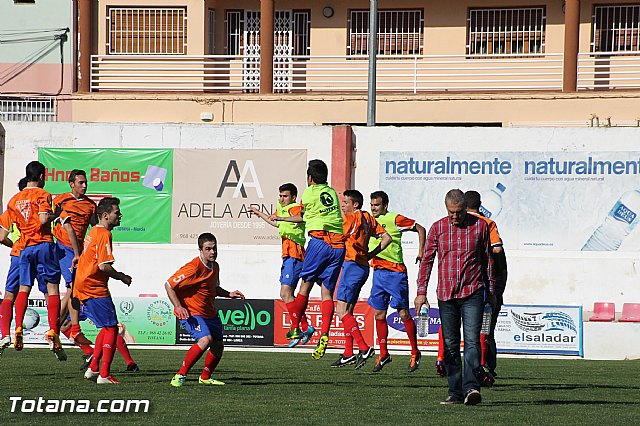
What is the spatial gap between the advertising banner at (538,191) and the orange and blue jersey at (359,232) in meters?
9.82

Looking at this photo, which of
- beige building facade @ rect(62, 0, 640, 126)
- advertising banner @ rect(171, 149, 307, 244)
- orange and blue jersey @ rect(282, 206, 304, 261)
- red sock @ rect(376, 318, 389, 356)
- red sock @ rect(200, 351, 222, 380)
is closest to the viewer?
red sock @ rect(200, 351, 222, 380)

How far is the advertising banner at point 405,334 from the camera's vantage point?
22.0 m

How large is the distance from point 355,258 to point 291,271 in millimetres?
974

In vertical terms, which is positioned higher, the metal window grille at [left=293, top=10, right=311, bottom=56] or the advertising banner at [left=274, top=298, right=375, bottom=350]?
the metal window grille at [left=293, top=10, right=311, bottom=56]

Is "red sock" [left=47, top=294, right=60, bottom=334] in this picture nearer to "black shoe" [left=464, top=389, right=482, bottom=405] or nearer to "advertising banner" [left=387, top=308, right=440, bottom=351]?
"black shoe" [left=464, top=389, right=482, bottom=405]

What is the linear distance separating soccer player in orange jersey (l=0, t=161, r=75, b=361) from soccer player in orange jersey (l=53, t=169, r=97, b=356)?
24 cm

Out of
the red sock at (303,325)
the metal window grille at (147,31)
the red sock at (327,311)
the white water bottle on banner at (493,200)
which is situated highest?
the metal window grille at (147,31)

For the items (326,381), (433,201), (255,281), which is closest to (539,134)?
(433,201)

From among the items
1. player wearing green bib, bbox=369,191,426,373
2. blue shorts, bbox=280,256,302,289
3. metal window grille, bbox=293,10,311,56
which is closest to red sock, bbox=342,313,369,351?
player wearing green bib, bbox=369,191,426,373

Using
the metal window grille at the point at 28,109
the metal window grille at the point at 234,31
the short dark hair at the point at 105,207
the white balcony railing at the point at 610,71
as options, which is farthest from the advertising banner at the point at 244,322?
the metal window grille at the point at 234,31

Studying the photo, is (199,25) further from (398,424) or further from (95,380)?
(398,424)

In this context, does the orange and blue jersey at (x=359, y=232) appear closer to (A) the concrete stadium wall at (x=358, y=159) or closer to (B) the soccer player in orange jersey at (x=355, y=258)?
(B) the soccer player in orange jersey at (x=355, y=258)

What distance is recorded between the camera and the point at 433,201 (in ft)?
83.9

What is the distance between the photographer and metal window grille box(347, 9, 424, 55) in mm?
34656
